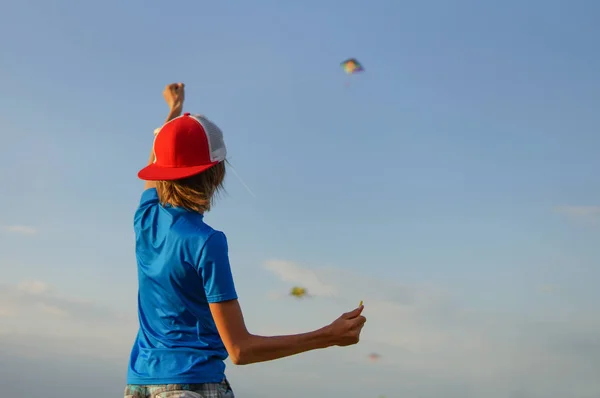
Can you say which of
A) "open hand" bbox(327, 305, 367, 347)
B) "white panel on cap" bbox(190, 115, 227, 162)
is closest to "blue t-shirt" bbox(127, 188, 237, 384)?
"white panel on cap" bbox(190, 115, 227, 162)

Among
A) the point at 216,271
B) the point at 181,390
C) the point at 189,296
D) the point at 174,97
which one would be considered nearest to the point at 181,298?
the point at 189,296

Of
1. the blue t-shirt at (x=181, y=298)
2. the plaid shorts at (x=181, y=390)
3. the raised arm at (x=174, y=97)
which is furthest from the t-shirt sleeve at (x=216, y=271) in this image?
the raised arm at (x=174, y=97)

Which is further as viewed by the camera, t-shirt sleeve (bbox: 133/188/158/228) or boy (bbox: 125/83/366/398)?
t-shirt sleeve (bbox: 133/188/158/228)

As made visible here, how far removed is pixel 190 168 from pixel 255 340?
1.24 m

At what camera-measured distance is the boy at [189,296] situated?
5227 millimetres

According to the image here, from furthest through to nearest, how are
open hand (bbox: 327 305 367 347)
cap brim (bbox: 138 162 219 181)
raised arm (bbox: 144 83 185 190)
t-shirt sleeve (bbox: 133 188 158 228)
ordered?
raised arm (bbox: 144 83 185 190) < t-shirt sleeve (bbox: 133 188 158 228) < cap brim (bbox: 138 162 219 181) < open hand (bbox: 327 305 367 347)

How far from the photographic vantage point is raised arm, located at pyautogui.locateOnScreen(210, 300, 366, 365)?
203 inches

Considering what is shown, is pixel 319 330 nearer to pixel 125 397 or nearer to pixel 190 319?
pixel 190 319

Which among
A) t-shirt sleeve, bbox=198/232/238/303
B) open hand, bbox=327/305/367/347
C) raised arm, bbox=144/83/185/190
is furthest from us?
raised arm, bbox=144/83/185/190

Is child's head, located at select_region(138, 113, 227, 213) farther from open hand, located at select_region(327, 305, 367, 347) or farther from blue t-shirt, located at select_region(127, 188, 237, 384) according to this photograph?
open hand, located at select_region(327, 305, 367, 347)

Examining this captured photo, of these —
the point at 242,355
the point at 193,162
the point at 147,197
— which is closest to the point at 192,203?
the point at 193,162

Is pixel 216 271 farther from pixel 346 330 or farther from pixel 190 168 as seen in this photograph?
pixel 346 330

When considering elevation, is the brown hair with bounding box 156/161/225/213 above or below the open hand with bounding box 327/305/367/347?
above

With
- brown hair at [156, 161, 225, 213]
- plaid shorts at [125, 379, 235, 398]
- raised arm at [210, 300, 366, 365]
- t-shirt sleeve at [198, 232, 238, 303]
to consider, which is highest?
brown hair at [156, 161, 225, 213]
